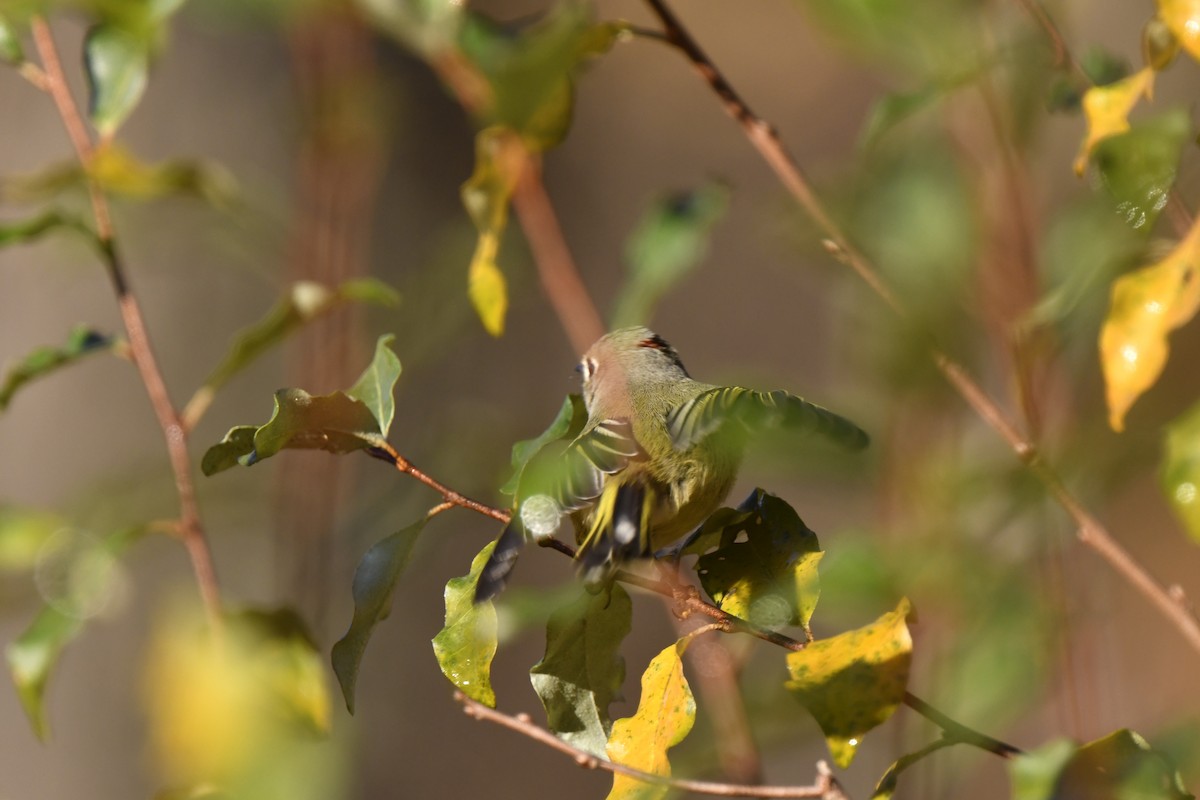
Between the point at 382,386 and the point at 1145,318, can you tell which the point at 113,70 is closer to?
the point at 382,386

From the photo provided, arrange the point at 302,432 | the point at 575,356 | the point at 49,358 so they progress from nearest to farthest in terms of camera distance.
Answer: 1. the point at 302,432
2. the point at 49,358
3. the point at 575,356

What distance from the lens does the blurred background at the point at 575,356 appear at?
1.18m

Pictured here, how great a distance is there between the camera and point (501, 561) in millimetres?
654

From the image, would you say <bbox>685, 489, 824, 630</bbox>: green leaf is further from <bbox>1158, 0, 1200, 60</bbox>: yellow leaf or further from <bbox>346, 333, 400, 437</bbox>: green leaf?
<bbox>1158, 0, 1200, 60</bbox>: yellow leaf

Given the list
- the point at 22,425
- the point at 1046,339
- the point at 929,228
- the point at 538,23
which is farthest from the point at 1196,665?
the point at 22,425

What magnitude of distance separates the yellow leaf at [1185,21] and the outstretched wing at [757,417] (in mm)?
283

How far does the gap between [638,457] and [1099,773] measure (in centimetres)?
39

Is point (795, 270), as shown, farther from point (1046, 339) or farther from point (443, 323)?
point (1046, 339)

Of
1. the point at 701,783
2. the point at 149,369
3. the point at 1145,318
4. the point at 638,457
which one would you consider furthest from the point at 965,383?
the point at 149,369

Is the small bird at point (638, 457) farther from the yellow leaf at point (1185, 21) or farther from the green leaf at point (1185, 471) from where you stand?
the yellow leaf at point (1185, 21)

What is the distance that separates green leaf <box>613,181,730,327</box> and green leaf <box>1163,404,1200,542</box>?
538mm

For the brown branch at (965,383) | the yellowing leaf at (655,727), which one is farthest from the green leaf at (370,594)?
the brown branch at (965,383)

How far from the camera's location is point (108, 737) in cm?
206

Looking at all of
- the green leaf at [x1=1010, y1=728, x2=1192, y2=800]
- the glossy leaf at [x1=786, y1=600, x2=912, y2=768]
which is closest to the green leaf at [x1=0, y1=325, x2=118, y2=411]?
the glossy leaf at [x1=786, y1=600, x2=912, y2=768]
